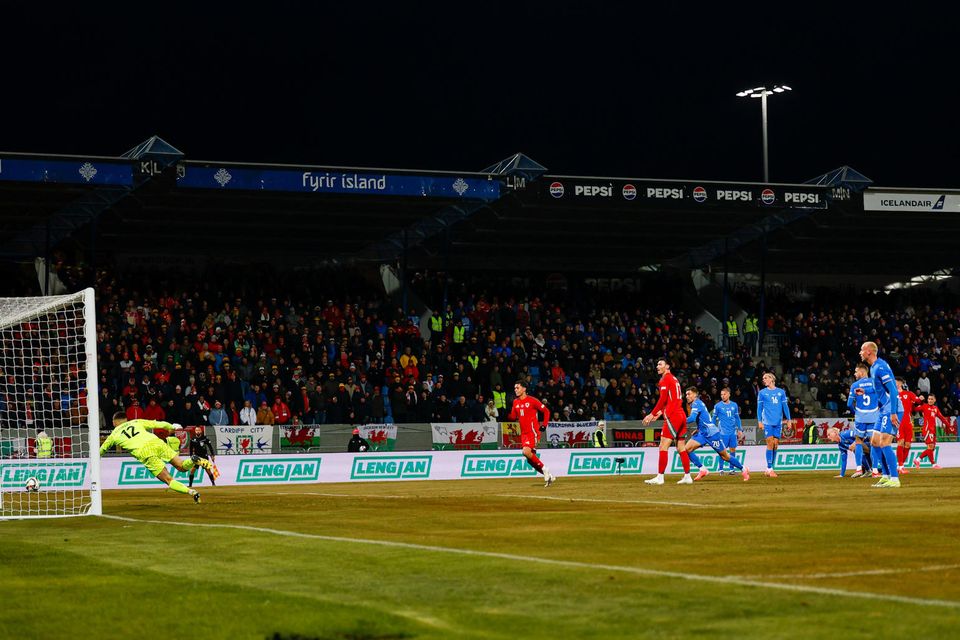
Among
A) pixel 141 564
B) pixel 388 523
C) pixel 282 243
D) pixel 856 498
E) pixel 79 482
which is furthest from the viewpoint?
pixel 282 243

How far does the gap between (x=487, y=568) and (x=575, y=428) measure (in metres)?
24.9

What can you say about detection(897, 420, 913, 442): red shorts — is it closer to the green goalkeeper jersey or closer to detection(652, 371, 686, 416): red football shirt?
detection(652, 371, 686, 416): red football shirt

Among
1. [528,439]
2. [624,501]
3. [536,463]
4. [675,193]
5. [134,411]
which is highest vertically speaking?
[675,193]

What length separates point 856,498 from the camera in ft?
60.2

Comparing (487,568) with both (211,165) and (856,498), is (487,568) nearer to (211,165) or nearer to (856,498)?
(856,498)

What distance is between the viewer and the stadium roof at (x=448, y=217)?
121 feet

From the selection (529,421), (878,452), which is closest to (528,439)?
(529,421)

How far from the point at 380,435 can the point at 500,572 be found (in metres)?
22.5

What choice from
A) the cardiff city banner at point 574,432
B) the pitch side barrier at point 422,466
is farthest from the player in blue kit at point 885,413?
the cardiff city banner at point 574,432

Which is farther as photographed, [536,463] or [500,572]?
[536,463]

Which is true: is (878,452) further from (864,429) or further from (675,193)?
(675,193)

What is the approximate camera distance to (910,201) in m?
44.6

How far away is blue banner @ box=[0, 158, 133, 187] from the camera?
34.3 m

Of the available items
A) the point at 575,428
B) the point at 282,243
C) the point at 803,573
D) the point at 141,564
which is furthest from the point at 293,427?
the point at 803,573
